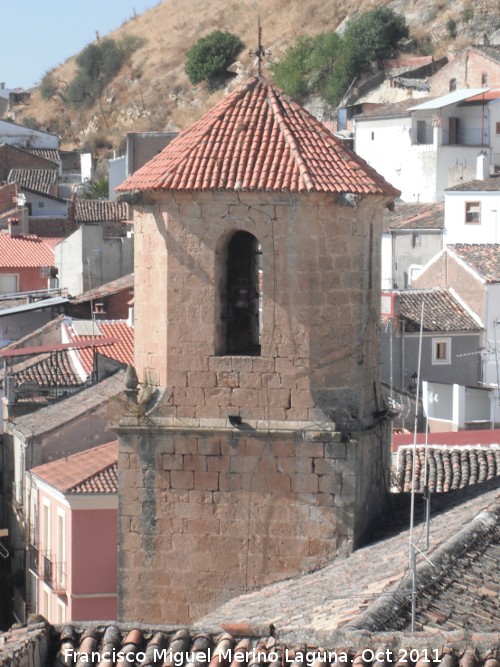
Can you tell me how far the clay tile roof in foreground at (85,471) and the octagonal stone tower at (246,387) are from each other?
8.27 metres

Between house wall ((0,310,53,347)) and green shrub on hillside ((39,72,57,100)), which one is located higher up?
green shrub on hillside ((39,72,57,100))

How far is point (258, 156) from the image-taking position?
602 inches

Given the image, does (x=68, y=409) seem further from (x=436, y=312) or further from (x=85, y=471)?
(x=436, y=312)

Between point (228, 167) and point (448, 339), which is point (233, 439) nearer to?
point (228, 167)

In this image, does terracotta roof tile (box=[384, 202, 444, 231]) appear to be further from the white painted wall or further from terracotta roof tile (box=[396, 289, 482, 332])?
terracotta roof tile (box=[396, 289, 482, 332])

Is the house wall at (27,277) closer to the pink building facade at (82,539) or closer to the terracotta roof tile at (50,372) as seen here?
the terracotta roof tile at (50,372)

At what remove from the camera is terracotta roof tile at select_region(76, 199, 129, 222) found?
5488cm

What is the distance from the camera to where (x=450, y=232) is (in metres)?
45.5

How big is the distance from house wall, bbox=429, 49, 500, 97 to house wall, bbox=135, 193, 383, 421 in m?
45.9

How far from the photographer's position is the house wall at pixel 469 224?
44.9 m

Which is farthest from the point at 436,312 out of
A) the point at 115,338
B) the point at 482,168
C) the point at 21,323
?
the point at 482,168

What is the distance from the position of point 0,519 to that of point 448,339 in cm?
1101

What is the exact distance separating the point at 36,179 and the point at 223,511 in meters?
50.7

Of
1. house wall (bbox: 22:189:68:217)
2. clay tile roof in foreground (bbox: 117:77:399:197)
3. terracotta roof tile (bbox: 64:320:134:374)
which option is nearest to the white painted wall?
terracotta roof tile (bbox: 64:320:134:374)
